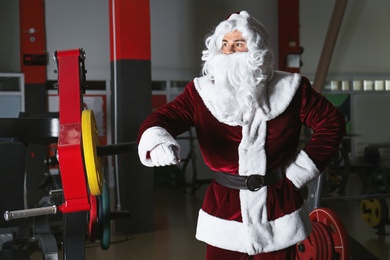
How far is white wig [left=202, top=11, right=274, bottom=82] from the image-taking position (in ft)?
6.75

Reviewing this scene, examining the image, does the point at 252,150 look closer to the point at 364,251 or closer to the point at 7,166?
the point at 7,166

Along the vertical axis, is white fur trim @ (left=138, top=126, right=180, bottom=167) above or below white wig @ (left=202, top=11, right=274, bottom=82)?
below

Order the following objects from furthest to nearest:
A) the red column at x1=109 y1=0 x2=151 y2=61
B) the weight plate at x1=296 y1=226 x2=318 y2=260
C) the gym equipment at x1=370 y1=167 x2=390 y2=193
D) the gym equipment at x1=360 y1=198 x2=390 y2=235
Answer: the gym equipment at x1=370 y1=167 x2=390 y2=193 → the red column at x1=109 y1=0 x2=151 y2=61 → the gym equipment at x1=360 y1=198 x2=390 y2=235 → the weight plate at x1=296 y1=226 x2=318 y2=260

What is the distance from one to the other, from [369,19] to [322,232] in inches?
323

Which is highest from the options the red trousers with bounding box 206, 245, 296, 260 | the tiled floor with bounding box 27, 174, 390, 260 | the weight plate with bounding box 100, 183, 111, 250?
the red trousers with bounding box 206, 245, 296, 260

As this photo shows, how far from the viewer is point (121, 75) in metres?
5.41

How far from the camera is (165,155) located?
184cm

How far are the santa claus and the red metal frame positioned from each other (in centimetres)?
31

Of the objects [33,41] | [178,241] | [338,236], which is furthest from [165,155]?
[33,41]

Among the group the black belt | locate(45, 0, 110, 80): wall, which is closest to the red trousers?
the black belt

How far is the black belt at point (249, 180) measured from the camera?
6.64 ft

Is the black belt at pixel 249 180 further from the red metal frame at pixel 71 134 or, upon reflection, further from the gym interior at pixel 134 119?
the red metal frame at pixel 71 134

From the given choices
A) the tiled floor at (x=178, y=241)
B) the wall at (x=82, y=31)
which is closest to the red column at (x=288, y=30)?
the wall at (x=82, y=31)

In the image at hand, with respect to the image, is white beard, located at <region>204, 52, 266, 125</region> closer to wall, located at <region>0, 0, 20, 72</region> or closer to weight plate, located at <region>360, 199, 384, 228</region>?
weight plate, located at <region>360, 199, 384, 228</region>
